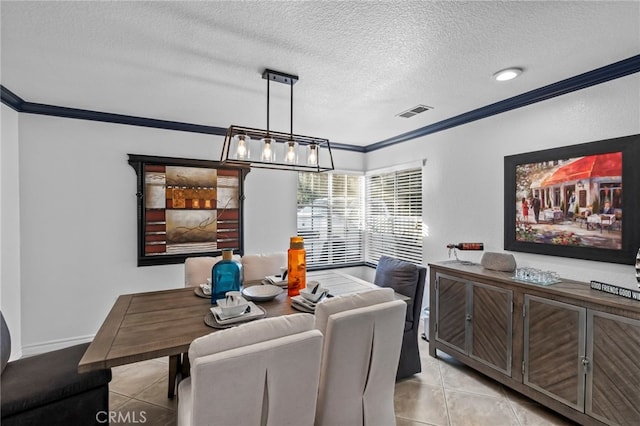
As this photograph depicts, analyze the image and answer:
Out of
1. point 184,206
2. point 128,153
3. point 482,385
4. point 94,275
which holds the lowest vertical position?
point 482,385

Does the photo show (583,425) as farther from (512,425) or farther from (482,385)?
(482,385)

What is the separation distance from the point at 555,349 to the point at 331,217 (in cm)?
317

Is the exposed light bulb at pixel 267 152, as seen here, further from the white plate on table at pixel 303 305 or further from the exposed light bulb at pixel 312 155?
the white plate on table at pixel 303 305

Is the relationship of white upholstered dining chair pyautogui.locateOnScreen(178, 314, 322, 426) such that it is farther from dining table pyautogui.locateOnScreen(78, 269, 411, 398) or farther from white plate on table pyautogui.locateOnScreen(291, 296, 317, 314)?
white plate on table pyautogui.locateOnScreen(291, 296, 317, 314)

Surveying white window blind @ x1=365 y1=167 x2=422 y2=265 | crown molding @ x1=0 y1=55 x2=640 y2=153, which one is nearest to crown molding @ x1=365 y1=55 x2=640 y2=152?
crown molding @ x1=0 y1=55 x2=640 y2=153

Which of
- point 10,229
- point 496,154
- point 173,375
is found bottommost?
point 173,375

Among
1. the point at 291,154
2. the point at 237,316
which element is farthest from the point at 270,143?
the point at 237,316

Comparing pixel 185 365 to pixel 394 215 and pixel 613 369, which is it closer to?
pixel 613 369

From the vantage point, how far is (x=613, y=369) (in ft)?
6.00

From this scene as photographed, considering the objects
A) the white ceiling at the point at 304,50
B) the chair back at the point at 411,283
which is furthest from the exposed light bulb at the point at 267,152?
the chair back at the point at 411,283

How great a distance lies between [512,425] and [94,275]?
13.0 ft

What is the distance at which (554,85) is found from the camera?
246cm

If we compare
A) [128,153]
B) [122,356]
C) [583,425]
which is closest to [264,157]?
[122,356]

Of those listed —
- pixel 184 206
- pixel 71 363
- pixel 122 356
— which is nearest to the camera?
pixel 122 356
